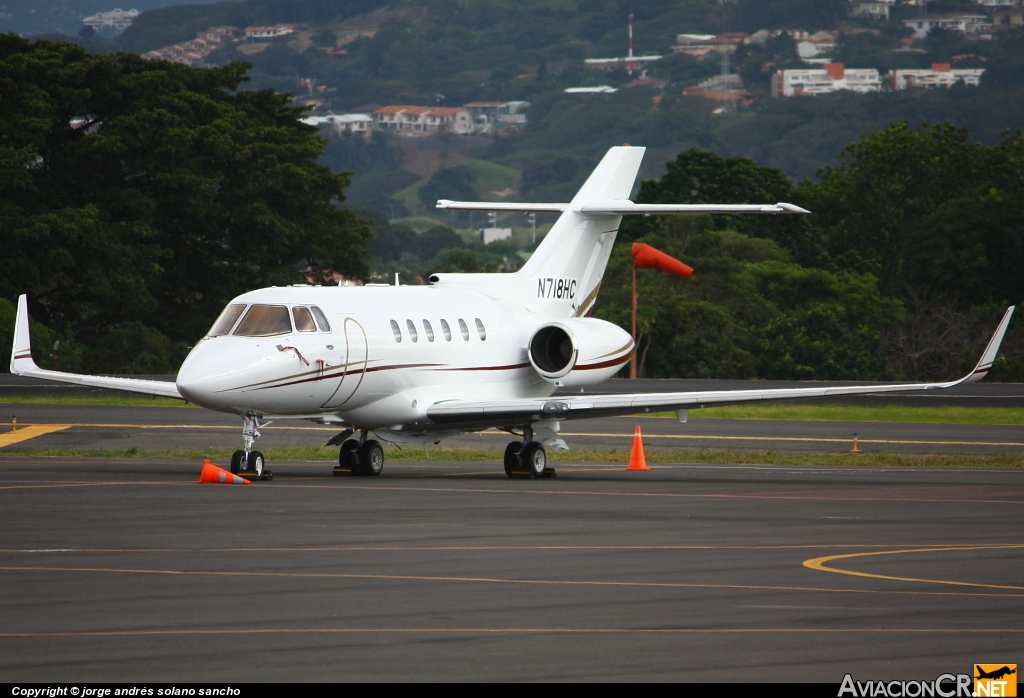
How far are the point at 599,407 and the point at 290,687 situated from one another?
15584 millimetres

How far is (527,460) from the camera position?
25578 mm

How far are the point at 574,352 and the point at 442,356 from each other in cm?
251

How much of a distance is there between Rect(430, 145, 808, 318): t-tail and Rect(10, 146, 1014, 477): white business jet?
27 mm

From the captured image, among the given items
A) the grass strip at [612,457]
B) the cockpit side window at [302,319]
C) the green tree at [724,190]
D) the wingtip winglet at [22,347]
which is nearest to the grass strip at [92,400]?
the grass strip at [612,457]

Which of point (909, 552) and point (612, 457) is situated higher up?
point (909, 552)

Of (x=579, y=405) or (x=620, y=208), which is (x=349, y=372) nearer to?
(x=579, y=405)

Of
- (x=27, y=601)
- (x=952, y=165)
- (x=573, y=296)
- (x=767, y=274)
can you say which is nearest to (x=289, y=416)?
(x=573, y=296)

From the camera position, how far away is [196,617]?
453 inches

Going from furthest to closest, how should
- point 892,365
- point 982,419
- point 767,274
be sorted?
point 767,274 < point 892,365 < point 982,419

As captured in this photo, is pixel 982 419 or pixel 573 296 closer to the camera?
pixel 573 296

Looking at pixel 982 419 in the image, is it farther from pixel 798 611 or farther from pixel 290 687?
pixel 290 687

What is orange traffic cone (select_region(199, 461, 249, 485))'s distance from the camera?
22.5 metres

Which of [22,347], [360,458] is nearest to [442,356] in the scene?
[360,458]

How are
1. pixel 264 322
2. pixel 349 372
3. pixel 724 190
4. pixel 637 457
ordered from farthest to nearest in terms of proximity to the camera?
pixel 724 190 → pixel 637 457 → pixel 349 372 → pixel 264 322
